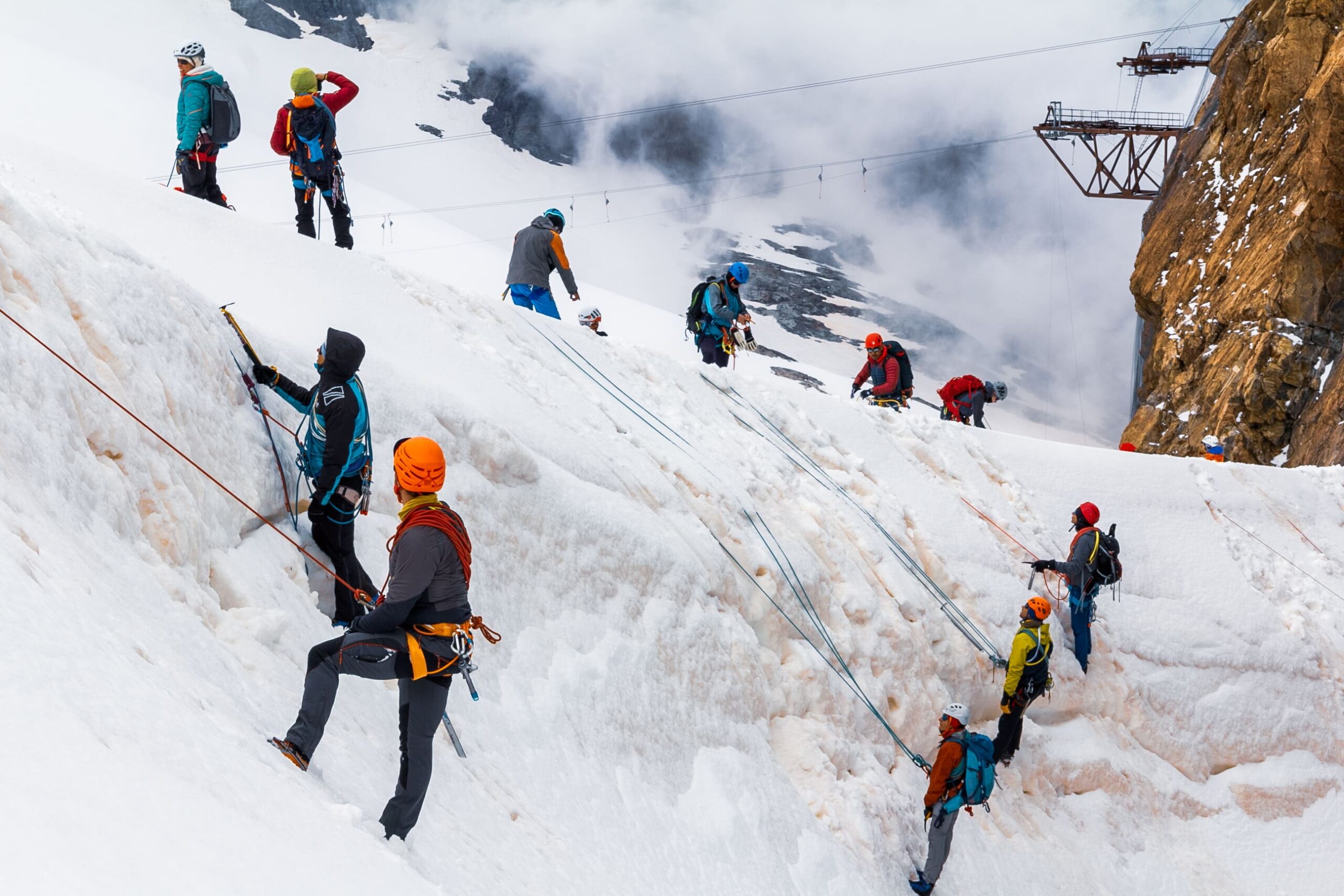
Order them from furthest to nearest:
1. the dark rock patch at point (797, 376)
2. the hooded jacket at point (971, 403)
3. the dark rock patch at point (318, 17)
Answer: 1. the dark rock patch at point (318, 17)
2. the dark rock patch at point (797, 376)
3. the hooded jacket at point (971, 403)

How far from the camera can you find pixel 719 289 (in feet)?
38.7

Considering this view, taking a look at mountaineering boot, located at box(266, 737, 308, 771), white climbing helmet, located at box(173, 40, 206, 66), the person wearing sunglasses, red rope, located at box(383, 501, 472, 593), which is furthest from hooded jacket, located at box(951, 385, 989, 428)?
mountaineering boot, located at box(266, 737, 308, 771)

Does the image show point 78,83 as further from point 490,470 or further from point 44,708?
point 44,708

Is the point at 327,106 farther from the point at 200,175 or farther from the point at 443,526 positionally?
the point at 443,526

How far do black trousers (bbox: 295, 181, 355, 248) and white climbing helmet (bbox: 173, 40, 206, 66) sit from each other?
126cm

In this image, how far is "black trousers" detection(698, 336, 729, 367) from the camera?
1195 centimetres

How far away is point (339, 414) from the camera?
203 inches

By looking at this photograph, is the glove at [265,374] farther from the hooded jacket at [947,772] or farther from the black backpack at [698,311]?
the black backpack at [698,311]

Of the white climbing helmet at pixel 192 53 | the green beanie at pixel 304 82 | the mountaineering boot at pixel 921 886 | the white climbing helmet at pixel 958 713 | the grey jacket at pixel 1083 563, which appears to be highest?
the green beanie at pixel 304 82

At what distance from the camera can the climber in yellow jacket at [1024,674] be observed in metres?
8.84

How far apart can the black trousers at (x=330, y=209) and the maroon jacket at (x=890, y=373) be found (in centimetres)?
593

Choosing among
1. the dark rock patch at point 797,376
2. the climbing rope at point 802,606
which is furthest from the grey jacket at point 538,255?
the dark rock patch at point 797,376

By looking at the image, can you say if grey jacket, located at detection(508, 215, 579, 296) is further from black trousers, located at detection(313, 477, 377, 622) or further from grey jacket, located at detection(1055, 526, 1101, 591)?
black trousers, located at detection(313, 477, 377, 622)

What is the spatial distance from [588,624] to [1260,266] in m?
16.4
